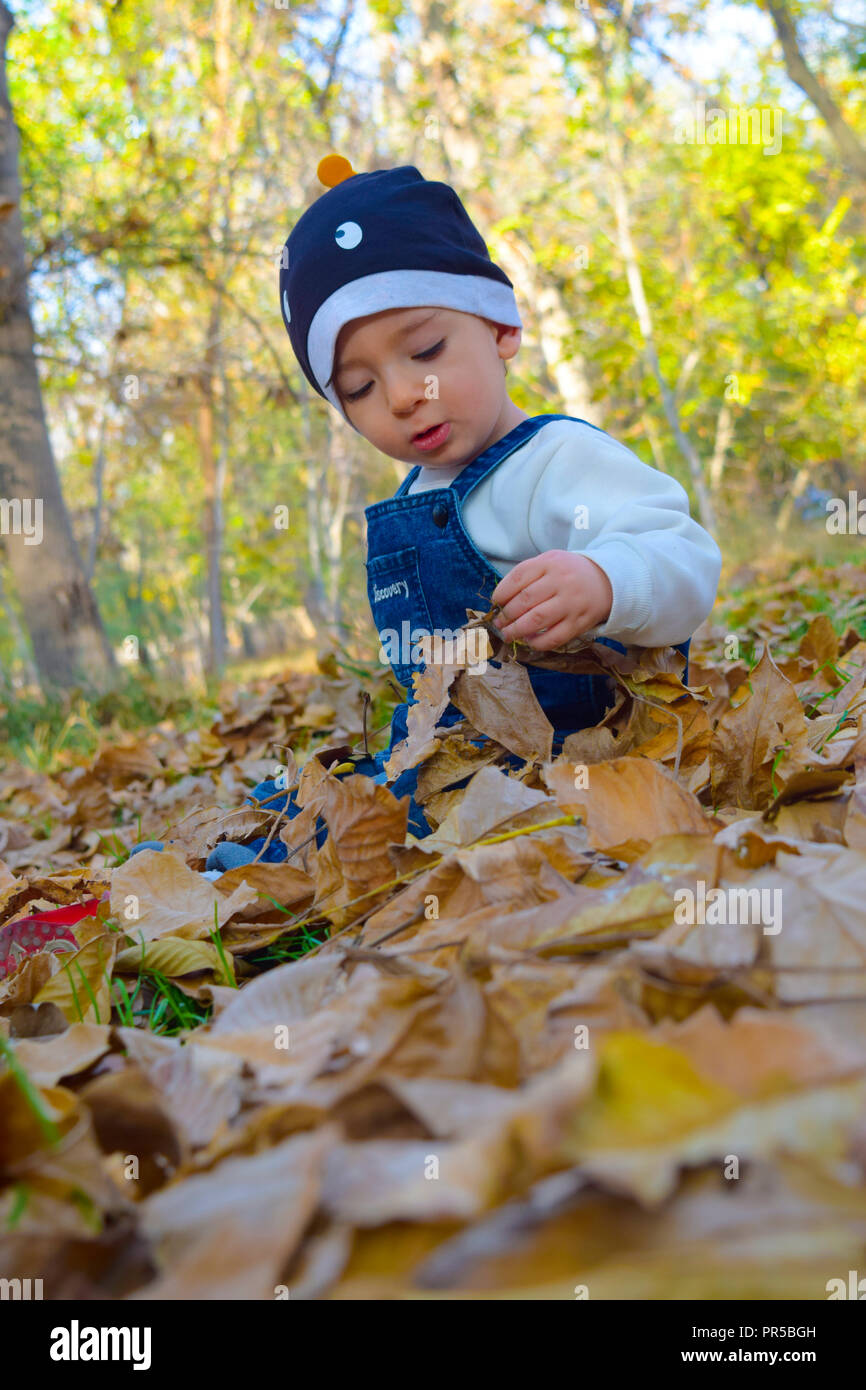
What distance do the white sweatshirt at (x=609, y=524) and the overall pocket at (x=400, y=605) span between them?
17 cm

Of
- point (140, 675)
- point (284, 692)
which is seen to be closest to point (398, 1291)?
point (284, 692)

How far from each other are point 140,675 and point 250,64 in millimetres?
8269

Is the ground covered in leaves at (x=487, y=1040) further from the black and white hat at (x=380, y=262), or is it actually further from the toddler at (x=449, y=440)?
the black and white hat at (x=380, y=262)

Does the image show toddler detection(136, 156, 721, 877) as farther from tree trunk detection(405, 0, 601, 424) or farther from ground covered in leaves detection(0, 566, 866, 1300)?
tree trunk detection(405, 0, 601, 424)

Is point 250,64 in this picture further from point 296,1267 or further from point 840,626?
point 296,1267

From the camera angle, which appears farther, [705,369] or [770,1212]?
[705,369]

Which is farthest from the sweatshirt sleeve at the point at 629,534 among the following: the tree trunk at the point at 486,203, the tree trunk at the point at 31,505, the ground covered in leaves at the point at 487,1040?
the tree trunk at the point at 486,203

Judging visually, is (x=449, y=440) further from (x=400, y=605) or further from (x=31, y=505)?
(x=31, y=505)

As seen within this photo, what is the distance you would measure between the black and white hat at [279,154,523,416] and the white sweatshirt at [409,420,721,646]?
329 millimetres

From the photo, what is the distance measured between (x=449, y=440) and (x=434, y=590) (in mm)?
305

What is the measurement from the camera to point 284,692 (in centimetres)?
376

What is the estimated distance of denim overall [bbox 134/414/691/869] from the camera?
1820 millimetres

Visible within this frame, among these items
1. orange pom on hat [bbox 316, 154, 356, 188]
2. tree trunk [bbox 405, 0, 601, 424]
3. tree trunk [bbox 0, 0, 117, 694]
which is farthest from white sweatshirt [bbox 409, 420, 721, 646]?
tree trunk [bbox 405, 0, 601, 424]

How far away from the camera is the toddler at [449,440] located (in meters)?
1.70
